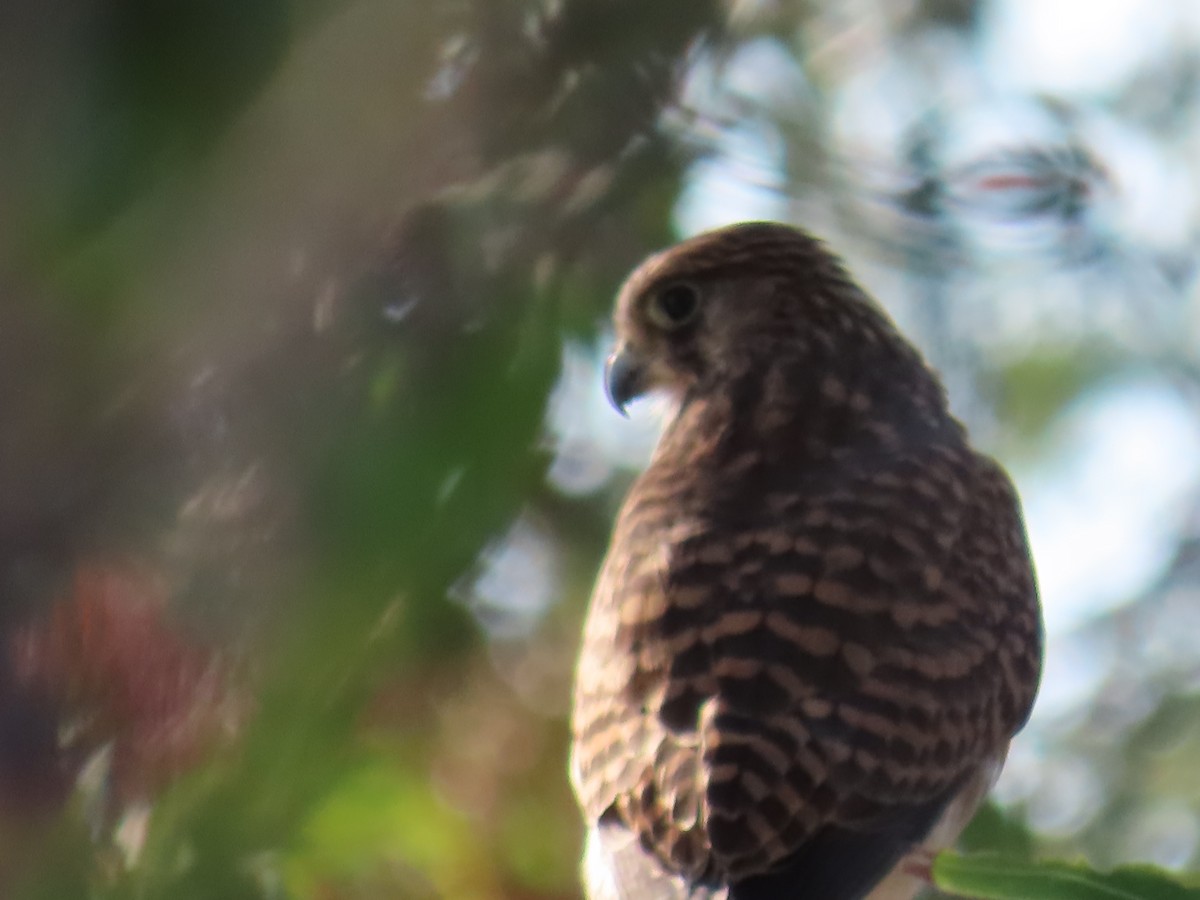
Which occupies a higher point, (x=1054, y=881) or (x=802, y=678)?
(x=1054, y=881)

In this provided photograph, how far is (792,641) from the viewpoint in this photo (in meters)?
3.61

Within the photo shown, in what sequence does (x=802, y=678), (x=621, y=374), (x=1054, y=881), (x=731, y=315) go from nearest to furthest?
1. (x=1054, y=881)
2. (x=802, y=678)
3. (x=621, y=374)
4. (x=731, y=315)

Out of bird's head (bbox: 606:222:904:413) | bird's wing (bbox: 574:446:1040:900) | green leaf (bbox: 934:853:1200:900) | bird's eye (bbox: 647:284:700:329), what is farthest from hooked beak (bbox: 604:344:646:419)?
green leaf (bbox: 934:853:1200:900)

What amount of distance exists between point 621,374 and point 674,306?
222 mm

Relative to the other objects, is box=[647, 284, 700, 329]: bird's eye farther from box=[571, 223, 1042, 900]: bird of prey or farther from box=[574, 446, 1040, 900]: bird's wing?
box=[574, 446, 1040, 900]: bird's wing

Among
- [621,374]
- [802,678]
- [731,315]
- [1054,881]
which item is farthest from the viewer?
[731,315]

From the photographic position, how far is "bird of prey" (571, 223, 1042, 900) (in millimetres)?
3396

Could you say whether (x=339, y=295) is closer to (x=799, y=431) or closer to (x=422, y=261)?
(x=422, y=261)

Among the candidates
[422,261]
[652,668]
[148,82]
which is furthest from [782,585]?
[148,82]

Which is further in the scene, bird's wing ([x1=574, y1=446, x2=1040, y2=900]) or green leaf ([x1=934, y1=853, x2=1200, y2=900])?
bird's wing ([x1=574, y1=446, x2=1040, y2=900])

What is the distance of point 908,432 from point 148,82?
2922mm

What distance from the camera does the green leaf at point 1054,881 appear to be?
7.77ft

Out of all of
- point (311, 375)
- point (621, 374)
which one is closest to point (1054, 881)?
point (311, 375)

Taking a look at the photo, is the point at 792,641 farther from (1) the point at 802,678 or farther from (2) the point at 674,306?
(2) the point at 674,306
